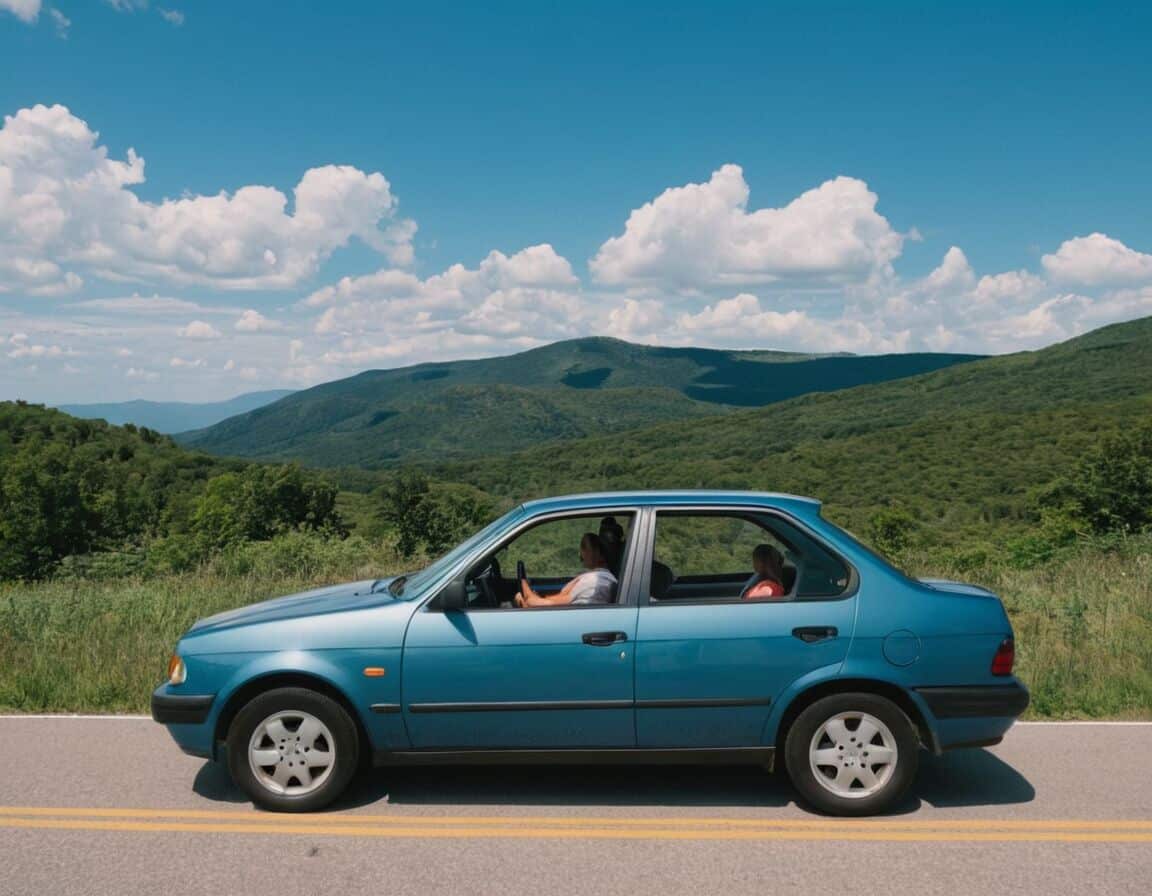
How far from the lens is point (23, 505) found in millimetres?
66188

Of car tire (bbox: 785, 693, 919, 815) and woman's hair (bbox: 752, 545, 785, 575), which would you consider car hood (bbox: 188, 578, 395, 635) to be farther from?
car tire (bbox: 785, 693, 919, 815)

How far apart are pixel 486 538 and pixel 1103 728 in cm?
442

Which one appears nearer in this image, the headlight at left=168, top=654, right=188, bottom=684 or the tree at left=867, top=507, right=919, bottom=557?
the headlight at left=168, top=654, right=188, bottom=684

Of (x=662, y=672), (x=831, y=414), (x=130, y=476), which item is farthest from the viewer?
(x=831, y=414)

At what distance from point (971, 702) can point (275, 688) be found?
11.4ft

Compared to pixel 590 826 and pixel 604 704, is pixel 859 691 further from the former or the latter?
pixel 590 826

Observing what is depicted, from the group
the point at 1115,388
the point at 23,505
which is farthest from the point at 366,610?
the point at 1115,388

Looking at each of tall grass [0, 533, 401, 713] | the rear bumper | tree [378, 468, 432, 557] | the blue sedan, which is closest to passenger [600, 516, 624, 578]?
the blue sedan

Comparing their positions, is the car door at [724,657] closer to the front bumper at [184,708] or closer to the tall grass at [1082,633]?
the front bumper at [184,708]

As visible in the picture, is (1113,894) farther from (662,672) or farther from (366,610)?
(366,610)

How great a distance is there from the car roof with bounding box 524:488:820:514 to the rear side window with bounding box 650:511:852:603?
68 mm

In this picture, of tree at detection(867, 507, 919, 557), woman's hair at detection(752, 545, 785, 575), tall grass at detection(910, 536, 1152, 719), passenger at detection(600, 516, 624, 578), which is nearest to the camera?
woman's hair at detection(752, 545, 785, 575)

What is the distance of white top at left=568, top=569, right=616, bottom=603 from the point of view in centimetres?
524

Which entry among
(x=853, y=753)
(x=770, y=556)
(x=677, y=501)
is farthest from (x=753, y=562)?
(x=853, y=753)
